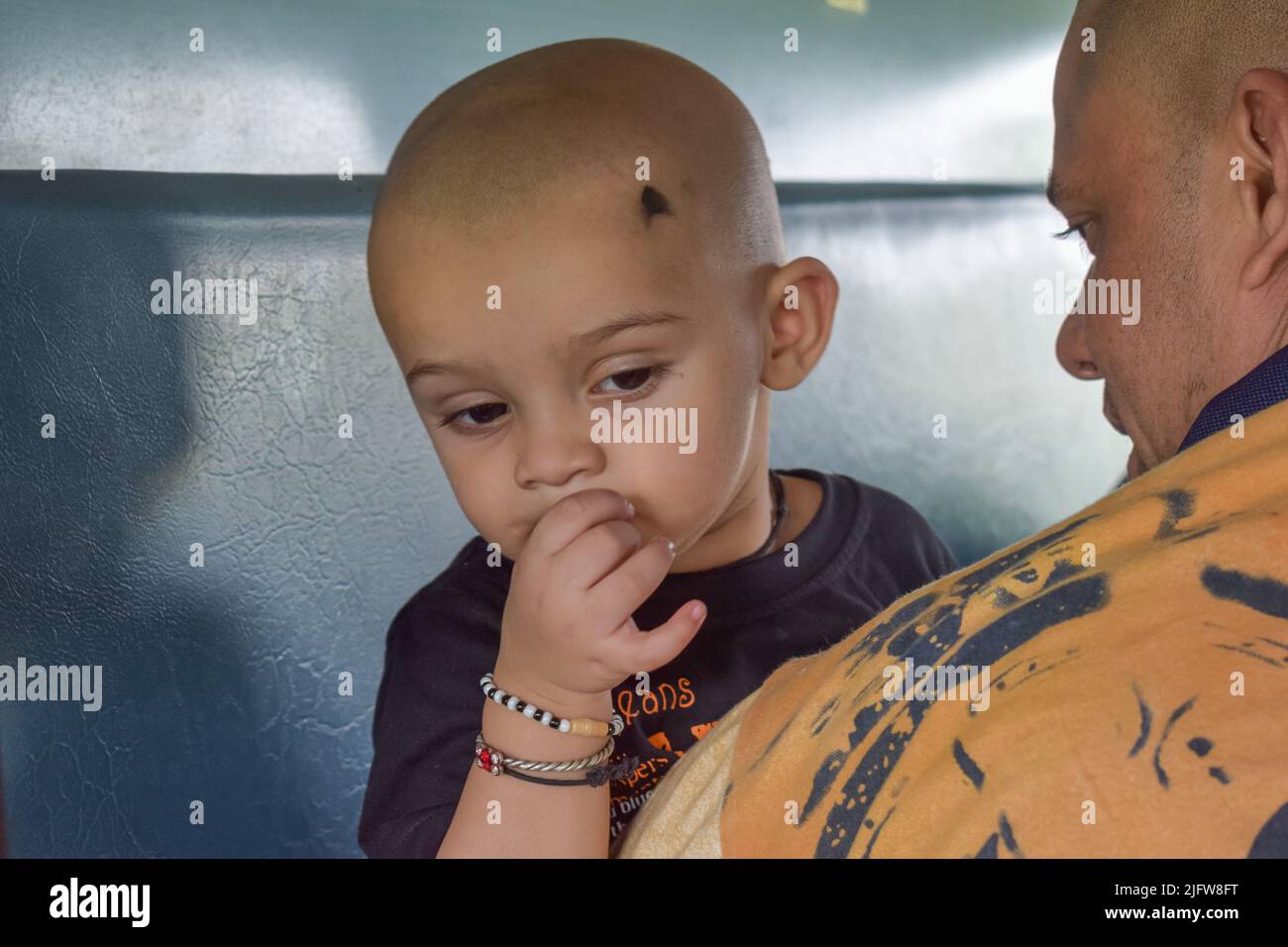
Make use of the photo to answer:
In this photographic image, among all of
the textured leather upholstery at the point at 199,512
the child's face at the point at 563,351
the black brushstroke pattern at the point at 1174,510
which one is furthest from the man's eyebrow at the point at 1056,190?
the textured leather upholstery at the point at 199,512

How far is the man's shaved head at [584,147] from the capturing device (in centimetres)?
97

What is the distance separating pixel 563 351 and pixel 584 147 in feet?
0.58

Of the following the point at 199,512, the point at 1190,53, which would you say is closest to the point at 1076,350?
the point at 1190,53

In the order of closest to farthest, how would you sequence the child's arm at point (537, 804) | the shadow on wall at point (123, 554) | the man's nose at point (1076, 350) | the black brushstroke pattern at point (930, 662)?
the black brushstroke pattern at point (930, 662) < the child's arm at point (537, 804) < the man's nose at point (1076, 350) < the shadow on wall at point (123, 554)

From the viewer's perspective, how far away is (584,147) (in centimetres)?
99

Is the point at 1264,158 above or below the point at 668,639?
above

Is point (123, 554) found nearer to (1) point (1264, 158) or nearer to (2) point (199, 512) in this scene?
(2) point (199, 512)

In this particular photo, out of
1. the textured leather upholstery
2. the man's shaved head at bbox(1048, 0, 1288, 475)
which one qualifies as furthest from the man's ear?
the textured leather upholstery

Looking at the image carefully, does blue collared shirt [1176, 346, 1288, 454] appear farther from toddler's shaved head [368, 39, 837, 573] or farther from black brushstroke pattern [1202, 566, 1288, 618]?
toddler's shaved head [368, 39, 837, 573]

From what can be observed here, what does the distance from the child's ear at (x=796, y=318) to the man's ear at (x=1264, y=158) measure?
39cm

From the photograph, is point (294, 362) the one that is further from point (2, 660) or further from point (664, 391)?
point (664, 391)

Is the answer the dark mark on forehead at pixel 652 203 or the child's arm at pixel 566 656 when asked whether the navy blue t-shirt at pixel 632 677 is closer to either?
the child's arm at pixel 566 656
